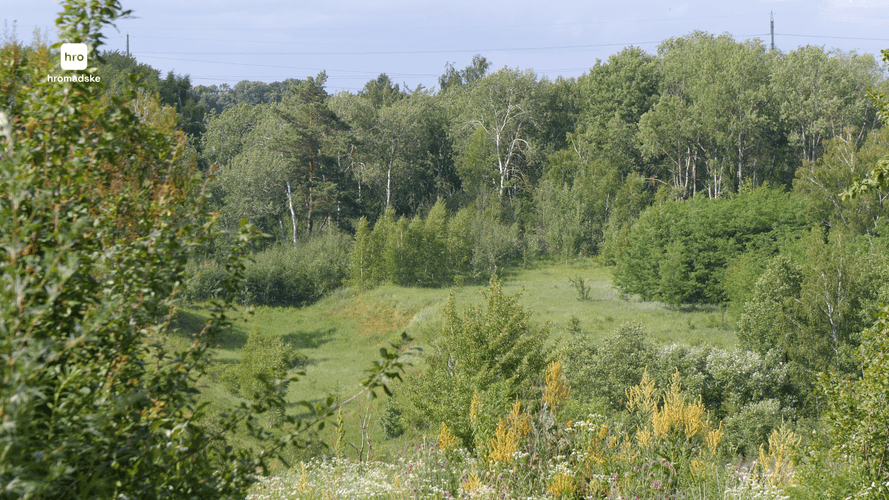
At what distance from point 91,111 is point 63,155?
0.28 meters

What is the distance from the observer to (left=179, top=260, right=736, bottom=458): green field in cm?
2680

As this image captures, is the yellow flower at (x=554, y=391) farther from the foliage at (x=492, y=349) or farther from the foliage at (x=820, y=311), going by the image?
the foliage at (x=820, y=311)

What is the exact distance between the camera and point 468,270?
146 feet

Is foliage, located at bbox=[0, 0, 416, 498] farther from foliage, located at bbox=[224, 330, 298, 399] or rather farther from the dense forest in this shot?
foliage, located at bbox=[224, 330, 298, 399]

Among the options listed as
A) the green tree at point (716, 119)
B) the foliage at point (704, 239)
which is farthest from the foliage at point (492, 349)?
the green tree at point (716, 119)

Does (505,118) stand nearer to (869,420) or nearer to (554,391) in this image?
(554,391)

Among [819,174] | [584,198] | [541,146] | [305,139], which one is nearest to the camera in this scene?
[819,174]

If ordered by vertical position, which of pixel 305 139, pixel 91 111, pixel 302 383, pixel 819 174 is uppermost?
pixel 305 139

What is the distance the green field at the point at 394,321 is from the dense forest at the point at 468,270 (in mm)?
874

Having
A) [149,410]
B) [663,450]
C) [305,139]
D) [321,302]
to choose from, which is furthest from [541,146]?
[149,410]

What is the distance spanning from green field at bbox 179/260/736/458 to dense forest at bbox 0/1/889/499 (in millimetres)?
874

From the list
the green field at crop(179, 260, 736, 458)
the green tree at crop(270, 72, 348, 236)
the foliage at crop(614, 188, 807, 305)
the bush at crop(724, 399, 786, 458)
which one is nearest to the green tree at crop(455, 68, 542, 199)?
the green field at crop(179, 260, 736, 458)

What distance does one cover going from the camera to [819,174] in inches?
1441

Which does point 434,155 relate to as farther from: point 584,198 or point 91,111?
point 91,111
